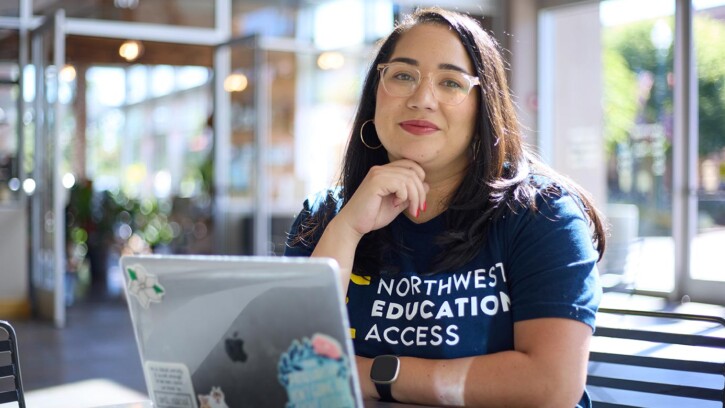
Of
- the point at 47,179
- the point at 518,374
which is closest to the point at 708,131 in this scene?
the point at 47,179

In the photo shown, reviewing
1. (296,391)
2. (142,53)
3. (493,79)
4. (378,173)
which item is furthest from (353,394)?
(142,53)

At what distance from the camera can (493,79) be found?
161cm

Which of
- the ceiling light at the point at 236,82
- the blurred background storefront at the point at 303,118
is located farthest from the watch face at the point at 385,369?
the ceiling light at the point at 236,82

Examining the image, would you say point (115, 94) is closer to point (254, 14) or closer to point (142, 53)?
point (142, 53)

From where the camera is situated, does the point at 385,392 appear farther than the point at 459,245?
No

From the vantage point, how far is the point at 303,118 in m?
9.59

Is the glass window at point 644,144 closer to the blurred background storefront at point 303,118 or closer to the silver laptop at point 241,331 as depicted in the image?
the blurred background storefront at point 303,118

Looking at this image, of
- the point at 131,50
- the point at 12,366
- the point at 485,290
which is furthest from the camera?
the point at 131,50

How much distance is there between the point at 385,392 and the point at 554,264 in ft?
1.11

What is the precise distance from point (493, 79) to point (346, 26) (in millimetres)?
7814

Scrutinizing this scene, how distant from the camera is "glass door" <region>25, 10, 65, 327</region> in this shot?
7090mm

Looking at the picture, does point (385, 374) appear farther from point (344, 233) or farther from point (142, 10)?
point (142, 10)

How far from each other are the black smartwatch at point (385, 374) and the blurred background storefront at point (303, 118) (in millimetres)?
5020

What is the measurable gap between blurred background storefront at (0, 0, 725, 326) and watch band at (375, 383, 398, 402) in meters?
5.02
